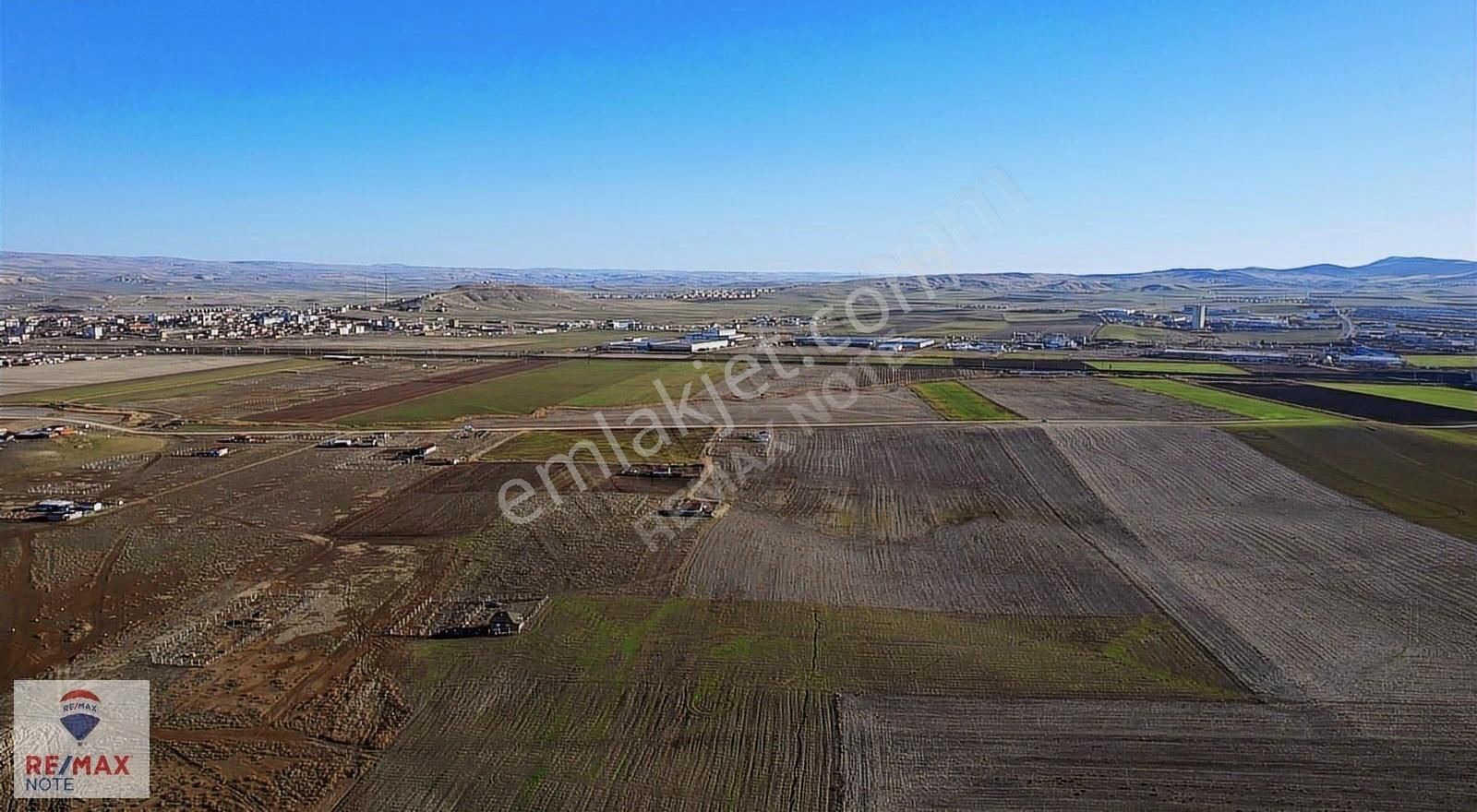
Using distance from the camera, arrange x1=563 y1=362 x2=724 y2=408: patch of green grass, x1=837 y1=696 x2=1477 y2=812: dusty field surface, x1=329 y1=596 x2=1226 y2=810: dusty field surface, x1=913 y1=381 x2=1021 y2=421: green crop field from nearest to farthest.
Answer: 1. x1=837 y1=696 x2=1477 y2=812: dusty field surface
2. x1=329 y1=596 x2=1226 y2=810: dusty field surface
3. x1=913 y1=381 x2=1021 y2=421: green crop field
4. x1=563 y1=362 x2=724 y2=408: patch of green grass

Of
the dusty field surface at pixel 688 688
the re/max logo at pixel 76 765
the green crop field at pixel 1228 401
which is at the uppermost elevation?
the green crop field at pixel 1228 401

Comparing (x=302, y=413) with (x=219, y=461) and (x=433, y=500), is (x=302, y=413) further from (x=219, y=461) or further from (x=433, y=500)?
(x=433, y=500)

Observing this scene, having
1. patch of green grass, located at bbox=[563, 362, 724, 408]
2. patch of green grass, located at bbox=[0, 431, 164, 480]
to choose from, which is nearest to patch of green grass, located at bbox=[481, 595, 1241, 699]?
patch of green grass, located at bbox=[0, 431, 164, 480]

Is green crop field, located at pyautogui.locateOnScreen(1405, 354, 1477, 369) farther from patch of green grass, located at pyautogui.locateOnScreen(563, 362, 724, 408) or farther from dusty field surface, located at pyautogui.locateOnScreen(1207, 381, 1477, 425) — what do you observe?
patch of green grass, located at pyautogui.locateOnScreen(563, 362, 724, 408)

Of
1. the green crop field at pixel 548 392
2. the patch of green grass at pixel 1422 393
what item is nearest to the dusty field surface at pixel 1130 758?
the green crop field at pixel 548 392

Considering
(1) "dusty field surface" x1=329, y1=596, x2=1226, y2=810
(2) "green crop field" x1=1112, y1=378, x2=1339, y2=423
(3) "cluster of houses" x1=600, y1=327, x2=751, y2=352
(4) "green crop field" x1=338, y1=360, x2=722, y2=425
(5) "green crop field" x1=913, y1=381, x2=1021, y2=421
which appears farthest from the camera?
(3) "cluster of houses" x1=600, y1=327, x2=751, y2=352

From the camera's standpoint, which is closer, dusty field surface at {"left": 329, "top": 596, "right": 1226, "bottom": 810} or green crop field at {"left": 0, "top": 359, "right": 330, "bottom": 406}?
dusty field surface at {"left": 329, "top": 596, "right": 1226, "bottom": 810}

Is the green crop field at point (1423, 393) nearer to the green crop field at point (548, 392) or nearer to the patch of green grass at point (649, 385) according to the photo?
the patch of green grass at point (649, 385)
